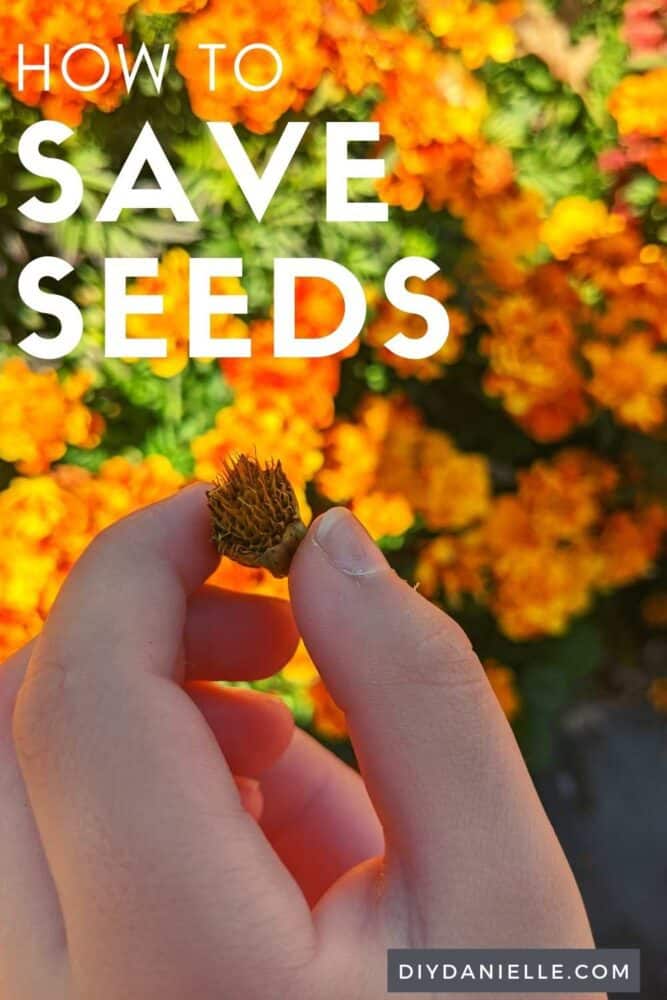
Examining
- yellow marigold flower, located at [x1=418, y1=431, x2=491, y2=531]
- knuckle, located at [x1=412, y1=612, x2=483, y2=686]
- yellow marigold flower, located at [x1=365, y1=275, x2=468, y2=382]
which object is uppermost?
yellow marigold flower, located at [x1=365, y1=275, x2=468, y2=382]

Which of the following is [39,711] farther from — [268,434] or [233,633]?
[268,434]

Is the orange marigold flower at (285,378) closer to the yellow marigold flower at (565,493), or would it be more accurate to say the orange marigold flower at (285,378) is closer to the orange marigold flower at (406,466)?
the orange marigold flower at (406,466)

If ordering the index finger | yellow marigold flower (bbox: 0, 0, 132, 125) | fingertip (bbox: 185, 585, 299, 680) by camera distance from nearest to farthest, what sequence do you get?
1. the index finger
2. fingertip (bbox: 185, 585, 299, 680)
3. yellow marigold flower (bbox: 0, 0, 132, 125)

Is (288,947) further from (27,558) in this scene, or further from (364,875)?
(27,558)

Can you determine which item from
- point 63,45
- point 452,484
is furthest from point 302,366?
point 63,45

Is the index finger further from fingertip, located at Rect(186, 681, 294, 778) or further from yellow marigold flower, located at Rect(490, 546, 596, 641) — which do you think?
yellow marigold flower, located at Rect(490, 546, 596, 641)

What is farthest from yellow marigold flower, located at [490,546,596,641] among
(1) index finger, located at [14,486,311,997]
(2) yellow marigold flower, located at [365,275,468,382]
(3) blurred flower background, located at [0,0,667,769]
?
(1) index finger, located at [14,486,311,997]

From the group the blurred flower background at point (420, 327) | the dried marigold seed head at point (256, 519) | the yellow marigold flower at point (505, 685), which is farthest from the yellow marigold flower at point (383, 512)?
the dried marigold seed head at point (256, 519)
